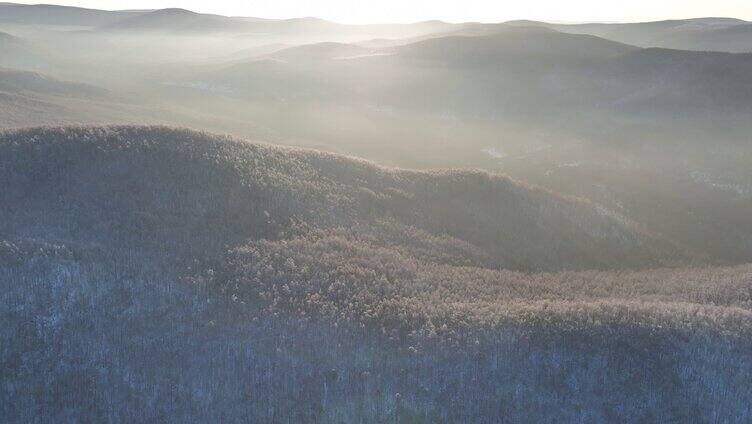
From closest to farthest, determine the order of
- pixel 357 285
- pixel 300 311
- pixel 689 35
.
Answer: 1. pixel 300 311
2. pixel 357 285
3. pixel 689 35

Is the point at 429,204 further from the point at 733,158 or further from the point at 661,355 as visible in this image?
the point at 733,158

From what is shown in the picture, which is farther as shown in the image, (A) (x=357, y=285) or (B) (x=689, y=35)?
(B) (x=689, y=35)

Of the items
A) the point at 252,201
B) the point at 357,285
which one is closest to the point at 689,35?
the point at 252,201

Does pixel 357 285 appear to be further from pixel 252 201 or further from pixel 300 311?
pixel 252 201

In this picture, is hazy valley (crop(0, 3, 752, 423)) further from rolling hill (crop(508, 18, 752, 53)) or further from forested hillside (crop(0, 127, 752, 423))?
rolling hill (crop(508, 18, 752, 53))

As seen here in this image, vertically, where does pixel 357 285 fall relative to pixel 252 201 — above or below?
below

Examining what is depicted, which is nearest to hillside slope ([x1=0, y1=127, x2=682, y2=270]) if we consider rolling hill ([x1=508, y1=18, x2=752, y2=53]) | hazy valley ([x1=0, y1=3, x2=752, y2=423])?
hazy valley ([x1=0, y1=3, x2=752, y2=423])

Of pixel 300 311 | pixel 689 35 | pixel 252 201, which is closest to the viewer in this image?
pixel 300 311

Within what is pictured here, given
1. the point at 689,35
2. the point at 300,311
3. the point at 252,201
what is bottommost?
the point at 300,311
